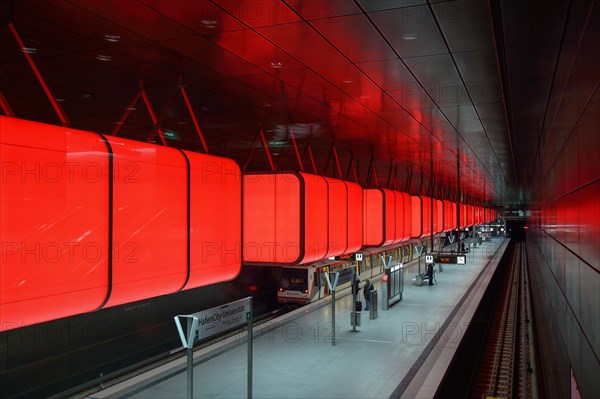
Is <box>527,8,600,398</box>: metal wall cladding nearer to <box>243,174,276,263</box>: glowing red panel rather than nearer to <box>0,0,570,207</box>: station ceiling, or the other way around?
<box>0,0,570,207</box>: station ceiling

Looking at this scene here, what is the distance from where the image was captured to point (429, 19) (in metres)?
Result: 3.65

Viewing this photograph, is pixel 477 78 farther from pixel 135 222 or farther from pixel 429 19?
pixel 135 222

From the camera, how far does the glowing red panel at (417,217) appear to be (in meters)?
11.2

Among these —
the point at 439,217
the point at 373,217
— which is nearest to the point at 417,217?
the point at 439,217

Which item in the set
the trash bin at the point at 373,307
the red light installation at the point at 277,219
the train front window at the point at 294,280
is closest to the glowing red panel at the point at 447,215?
the trash bin at the point at 373,307

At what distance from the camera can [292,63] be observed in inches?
190

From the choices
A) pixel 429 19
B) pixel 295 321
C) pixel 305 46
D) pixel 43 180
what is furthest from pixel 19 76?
pixel 295 321

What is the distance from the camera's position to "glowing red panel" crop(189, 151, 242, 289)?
144 inches

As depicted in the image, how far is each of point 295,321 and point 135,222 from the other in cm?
1252

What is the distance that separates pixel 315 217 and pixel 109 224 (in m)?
3.07

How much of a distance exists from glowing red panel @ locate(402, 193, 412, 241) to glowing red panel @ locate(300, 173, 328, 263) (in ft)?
14.5

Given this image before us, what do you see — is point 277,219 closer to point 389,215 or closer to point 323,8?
point 323,8

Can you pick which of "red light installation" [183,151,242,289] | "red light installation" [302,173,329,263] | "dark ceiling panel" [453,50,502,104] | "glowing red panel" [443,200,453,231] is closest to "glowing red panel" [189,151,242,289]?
"red light installation" [183,151,242,289]

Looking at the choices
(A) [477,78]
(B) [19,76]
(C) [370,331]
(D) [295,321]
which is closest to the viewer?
(A) [477,78]
